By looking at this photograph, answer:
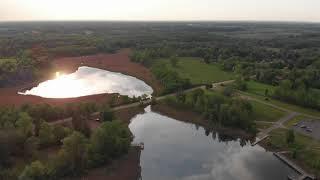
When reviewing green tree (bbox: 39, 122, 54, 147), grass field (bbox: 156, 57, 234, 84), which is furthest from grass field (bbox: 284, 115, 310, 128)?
green tree (bbox: 39, 122, 54, 147)

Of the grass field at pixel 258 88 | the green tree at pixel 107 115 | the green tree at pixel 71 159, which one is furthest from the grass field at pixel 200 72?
the green tree at pixel 71 159

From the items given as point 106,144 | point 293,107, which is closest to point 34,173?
point 106,144

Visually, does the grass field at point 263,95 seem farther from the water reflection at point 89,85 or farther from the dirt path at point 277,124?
the water reflection at point 89,85

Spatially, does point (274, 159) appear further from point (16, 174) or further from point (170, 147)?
point (16, 174)

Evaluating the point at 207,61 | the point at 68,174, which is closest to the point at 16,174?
the point at 68,174

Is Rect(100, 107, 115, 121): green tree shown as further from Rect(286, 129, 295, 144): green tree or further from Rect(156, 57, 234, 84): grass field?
Rect(156, 57, 234, 84): grass field
